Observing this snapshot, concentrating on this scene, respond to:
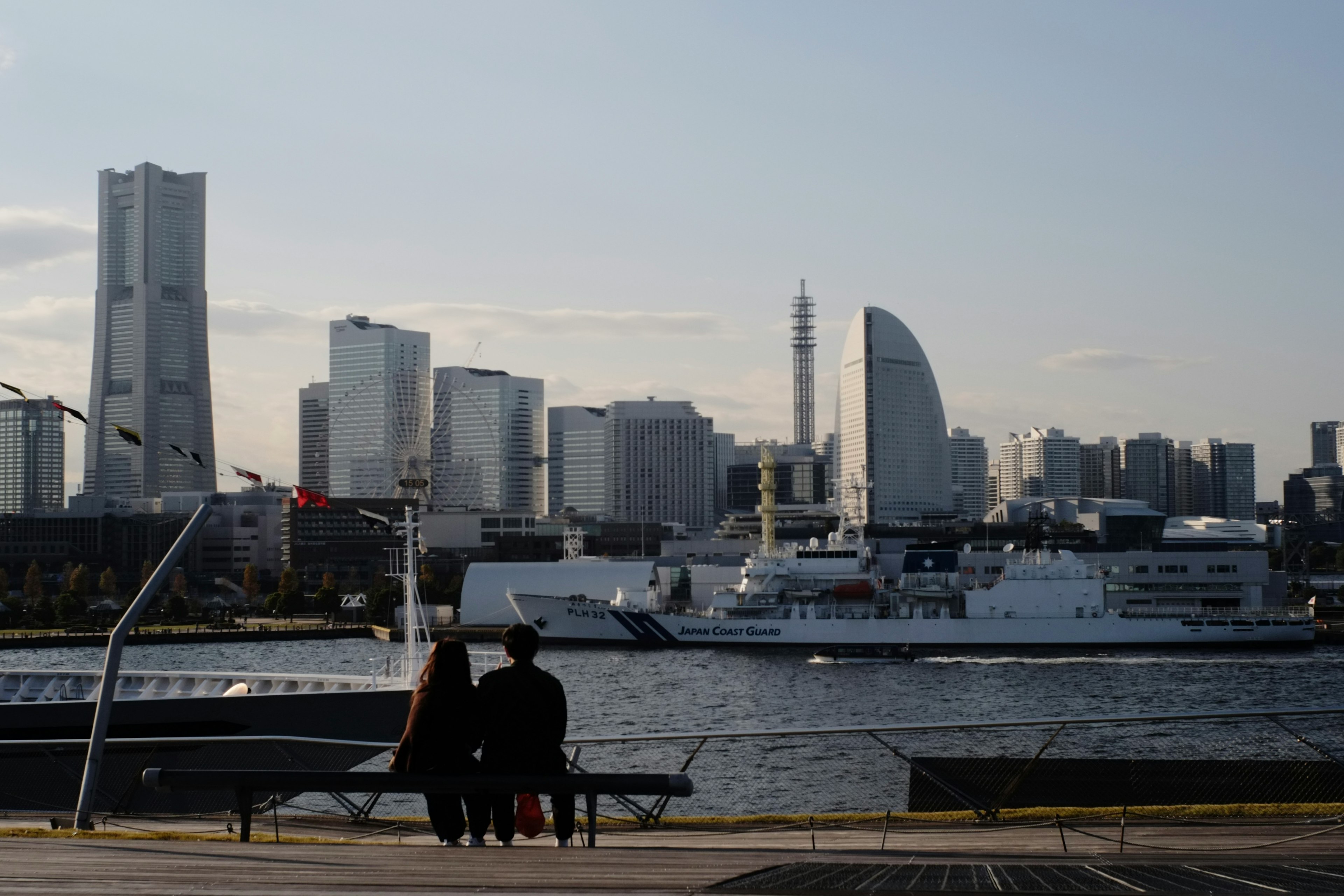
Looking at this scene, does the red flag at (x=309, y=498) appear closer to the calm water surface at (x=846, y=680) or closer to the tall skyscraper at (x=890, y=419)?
the calm water surface at (x=846, y=680)

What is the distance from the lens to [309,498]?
937 inches

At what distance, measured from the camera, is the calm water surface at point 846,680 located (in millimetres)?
37719

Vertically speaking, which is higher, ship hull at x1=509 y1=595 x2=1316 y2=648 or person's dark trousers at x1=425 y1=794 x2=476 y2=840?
person's dark trousers at x1=425 y1=794 x2=476 y2=840

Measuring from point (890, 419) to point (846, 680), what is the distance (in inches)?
5433

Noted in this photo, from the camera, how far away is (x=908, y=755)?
33.2 feet

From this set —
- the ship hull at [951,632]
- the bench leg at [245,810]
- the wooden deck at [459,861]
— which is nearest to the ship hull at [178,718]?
the wooden deck at [459,861]

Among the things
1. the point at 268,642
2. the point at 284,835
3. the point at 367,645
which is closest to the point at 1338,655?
the point at 367,645

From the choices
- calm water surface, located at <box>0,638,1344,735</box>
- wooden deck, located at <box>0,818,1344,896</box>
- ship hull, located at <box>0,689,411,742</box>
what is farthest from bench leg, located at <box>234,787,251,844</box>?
calm water surface, located at <box>0,638,1344,735</box>

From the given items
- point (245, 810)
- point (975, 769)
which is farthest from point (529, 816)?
point (975, 769)

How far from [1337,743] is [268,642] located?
66.2 m

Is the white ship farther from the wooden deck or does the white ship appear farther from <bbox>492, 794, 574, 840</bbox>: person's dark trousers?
<bbox>492, 794, 574, 840</bbox>: person's dark trousers

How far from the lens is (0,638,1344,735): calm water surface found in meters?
37.7

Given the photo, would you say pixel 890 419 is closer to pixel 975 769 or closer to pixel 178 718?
pixel 178 718

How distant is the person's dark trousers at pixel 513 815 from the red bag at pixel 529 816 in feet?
0.15
